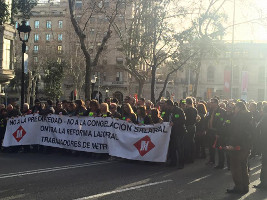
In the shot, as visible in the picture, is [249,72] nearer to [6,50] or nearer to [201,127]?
[6,50]

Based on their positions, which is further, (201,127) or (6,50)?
(6,50)

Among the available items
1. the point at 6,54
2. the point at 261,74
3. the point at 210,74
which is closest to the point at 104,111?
the point at 6,54

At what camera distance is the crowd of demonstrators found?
26.8 ft

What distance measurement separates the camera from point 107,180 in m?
8.95

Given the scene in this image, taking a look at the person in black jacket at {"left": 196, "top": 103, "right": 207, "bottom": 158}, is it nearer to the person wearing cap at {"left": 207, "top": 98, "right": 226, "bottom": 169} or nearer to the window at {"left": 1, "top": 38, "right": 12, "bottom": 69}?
the person wearing cap at {"left": 207, "top": 98, "right": 226, "bottom": 169}

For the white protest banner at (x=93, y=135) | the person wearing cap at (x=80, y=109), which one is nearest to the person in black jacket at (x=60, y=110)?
the white protest banner at (x=93, y=135)

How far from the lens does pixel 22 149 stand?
1412 centimetres

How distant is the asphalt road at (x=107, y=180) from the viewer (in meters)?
7.61

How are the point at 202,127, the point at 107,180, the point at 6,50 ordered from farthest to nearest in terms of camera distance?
the point at 6,50 < the point at 202,127 < the point at 107,180

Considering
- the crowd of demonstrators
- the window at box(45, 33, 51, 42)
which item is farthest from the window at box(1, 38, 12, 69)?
the window at box(45, 33, 51, 42)

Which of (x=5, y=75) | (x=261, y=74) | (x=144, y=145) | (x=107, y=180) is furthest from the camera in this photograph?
(x=261, y=74)

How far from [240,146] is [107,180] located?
292 centimetres

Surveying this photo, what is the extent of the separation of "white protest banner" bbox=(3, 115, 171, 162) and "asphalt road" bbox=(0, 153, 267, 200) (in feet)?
1.32

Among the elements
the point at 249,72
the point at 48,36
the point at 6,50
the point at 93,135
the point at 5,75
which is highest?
the point at 48,36
